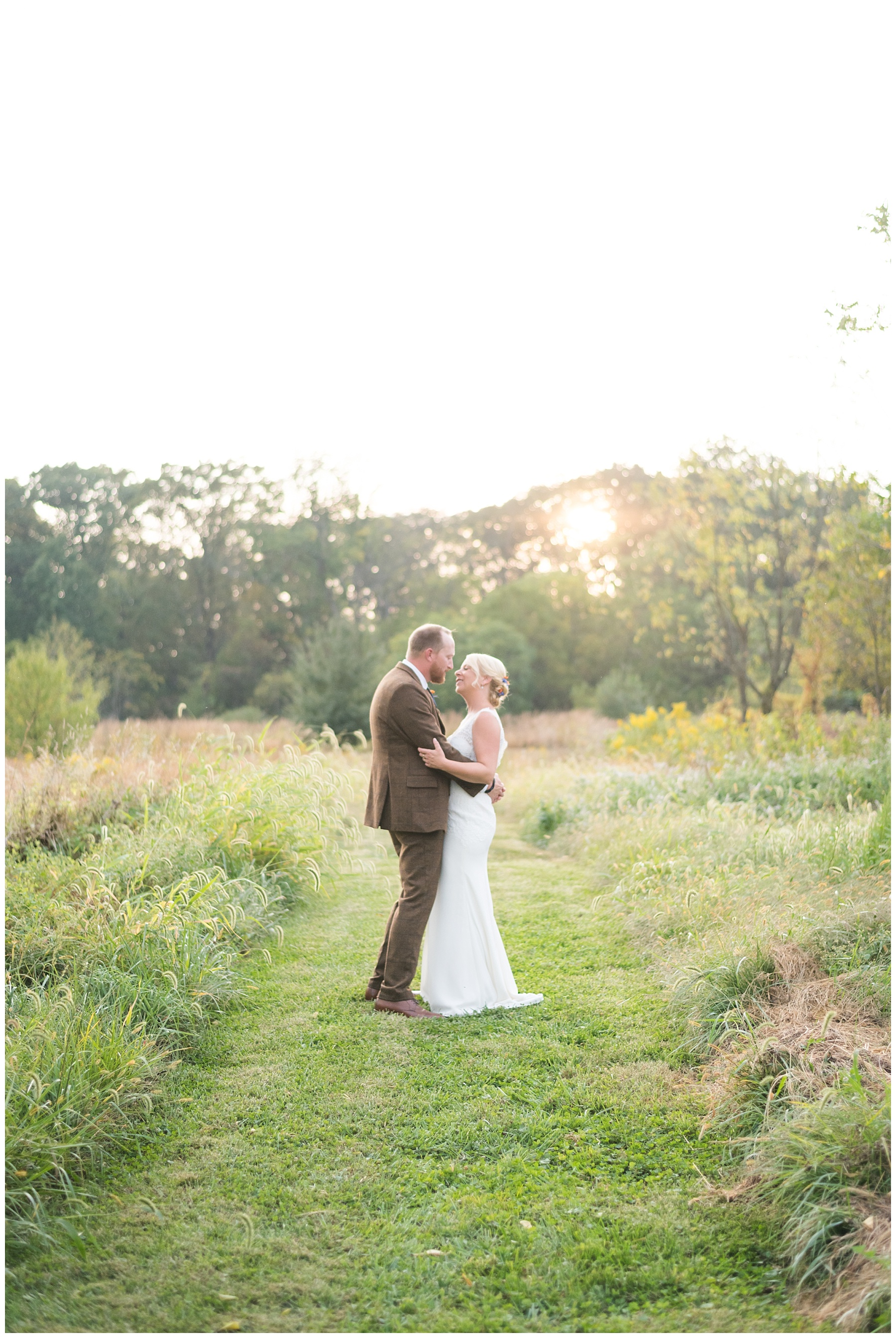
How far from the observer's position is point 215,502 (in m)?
30.4

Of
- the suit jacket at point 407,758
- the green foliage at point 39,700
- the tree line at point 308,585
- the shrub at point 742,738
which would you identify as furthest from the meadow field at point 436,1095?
the tree line at point 308,585

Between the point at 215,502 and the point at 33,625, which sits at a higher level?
the point at 215,502

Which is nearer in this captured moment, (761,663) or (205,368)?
(761,663)

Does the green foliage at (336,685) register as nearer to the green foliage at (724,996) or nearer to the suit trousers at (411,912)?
the suit trousers at (411,912)

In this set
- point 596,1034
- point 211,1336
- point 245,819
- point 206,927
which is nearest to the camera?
point 211,1336

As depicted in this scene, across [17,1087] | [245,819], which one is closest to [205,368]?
[245,819]

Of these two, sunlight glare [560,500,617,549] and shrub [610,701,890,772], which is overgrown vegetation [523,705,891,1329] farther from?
sunlight glare [560,500,617,549]

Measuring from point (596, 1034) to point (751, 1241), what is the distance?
158 cm

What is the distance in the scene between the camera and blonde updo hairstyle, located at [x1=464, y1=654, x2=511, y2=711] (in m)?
4.48

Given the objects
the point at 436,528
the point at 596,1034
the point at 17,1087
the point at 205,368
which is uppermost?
the point at 205,368

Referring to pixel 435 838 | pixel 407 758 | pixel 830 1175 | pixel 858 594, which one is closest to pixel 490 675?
pixel 407 758

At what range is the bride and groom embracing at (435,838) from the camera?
4312 mm

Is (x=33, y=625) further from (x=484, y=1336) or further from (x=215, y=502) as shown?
(x=484, y=1336)

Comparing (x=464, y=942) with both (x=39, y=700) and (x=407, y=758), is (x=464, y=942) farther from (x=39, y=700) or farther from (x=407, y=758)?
(x=39, y=700)
